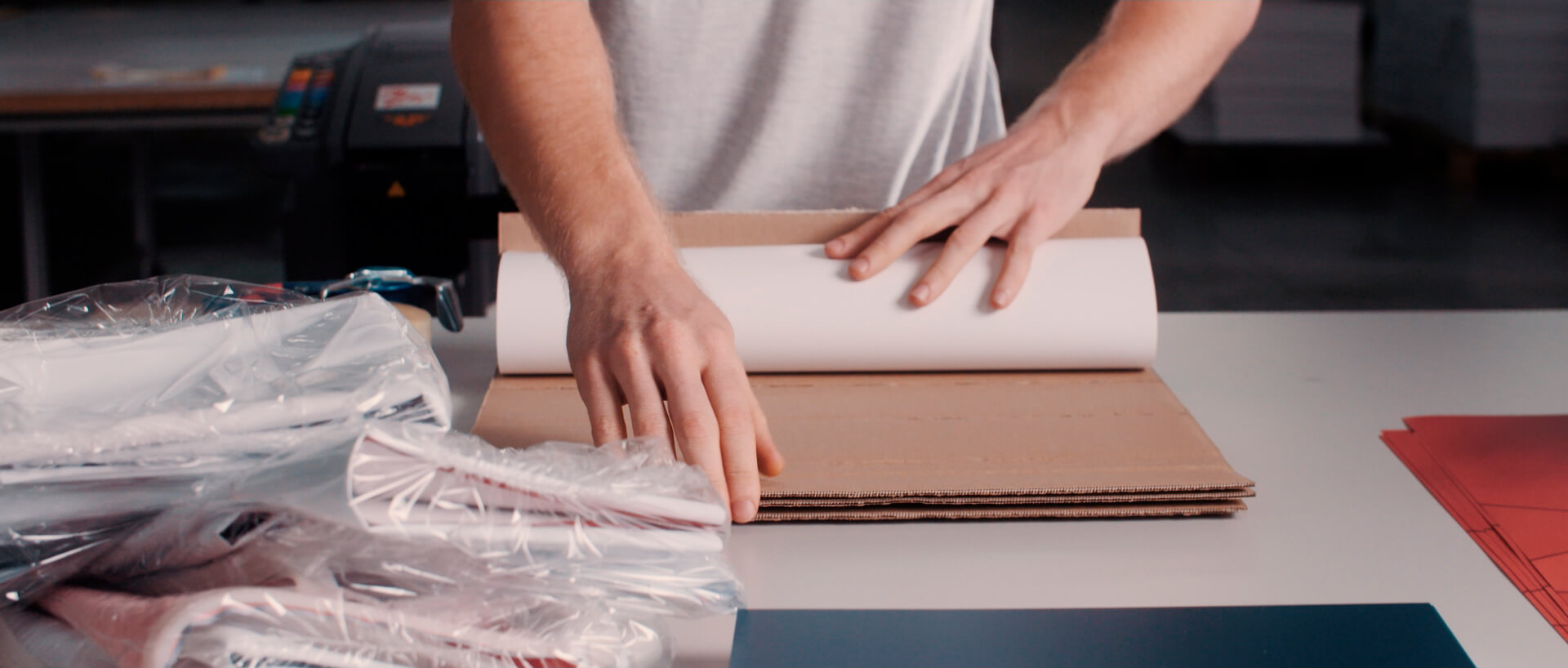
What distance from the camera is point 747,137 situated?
133cm

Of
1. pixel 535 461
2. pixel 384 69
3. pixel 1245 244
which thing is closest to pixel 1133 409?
pixel 535 461

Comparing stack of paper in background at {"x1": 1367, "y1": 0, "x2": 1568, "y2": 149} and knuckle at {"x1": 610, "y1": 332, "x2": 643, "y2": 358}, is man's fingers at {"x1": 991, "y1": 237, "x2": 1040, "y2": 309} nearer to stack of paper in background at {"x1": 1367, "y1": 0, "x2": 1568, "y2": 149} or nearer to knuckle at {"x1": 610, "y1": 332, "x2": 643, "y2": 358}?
knuckle at {"x1": 610, "y1": 332, "x2": 643, "y2": 358}

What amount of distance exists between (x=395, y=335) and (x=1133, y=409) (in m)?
0.50

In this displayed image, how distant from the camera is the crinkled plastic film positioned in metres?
0.45

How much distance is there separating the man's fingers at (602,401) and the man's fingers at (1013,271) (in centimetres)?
34

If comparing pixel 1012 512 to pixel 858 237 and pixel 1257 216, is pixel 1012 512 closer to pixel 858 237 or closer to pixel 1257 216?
pixel 858 237

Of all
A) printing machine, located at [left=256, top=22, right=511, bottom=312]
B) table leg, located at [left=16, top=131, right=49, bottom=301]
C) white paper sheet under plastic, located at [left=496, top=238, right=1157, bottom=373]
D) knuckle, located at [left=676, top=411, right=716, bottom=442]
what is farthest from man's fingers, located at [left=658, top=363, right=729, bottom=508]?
table leg, located at [left=16, top=131, right=49, bottom=301]

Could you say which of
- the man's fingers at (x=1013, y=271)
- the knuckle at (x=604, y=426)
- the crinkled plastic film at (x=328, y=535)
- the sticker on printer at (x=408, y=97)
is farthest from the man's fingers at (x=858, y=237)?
the sticker on printer at (x=408, y=97)

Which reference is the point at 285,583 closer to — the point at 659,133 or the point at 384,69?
the point at 659,133

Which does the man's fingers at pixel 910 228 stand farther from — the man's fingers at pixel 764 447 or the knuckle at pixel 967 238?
the man's fingers at pixel 764 447

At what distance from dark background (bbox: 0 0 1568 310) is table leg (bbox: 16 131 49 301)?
62cm

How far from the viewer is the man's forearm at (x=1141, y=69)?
1086mm

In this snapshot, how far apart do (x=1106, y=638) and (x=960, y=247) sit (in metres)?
0.42

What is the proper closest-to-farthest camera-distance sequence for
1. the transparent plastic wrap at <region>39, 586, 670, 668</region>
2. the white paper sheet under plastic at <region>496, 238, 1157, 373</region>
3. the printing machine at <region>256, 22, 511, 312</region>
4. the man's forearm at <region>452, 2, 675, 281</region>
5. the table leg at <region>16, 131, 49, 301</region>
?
the transparent plastic wrap at <region>39, 586, 670, 668</region> → the man's forearm at <region>452, 2, 675, 281</region> → the white paper sheet under plastic at <region>496, 238, 1157, 373</region> → the printing machine at <region>256, 22, 511, 312</region> → the table leg at <region>16, 131, 49, 301</region>
